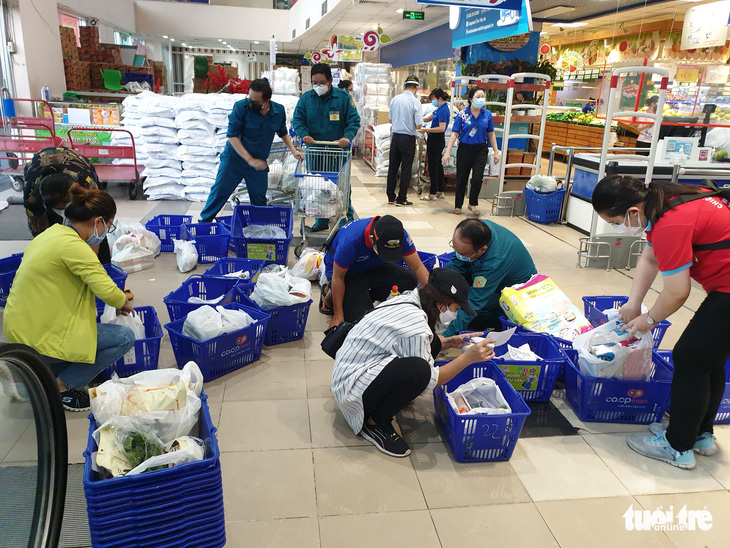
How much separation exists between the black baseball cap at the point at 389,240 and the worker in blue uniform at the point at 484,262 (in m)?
0.42

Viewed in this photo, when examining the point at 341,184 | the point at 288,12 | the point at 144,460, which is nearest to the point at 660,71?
the point at 341,184

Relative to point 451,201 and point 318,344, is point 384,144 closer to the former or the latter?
point 451,201

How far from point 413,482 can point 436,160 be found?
7.21 meters

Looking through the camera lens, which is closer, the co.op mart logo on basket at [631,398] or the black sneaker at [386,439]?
the black sneaker at [386,439]

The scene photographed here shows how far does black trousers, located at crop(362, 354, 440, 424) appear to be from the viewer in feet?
8.28

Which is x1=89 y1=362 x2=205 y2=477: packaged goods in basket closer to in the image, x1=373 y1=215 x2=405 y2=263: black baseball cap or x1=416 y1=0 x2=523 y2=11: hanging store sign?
x1=373 y1=215 x2=405 y2=263: black baseball cap

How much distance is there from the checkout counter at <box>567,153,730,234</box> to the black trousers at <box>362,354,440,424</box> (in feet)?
14.0

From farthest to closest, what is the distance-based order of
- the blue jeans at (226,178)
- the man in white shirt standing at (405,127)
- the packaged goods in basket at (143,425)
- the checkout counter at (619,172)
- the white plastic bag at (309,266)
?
the man in white shirt standing at (405,127) → the checkout counter at (619,172) → the blue jeans at (226,178) → the white plastic bag at (309,266) → the packaged goods in basket at (143,425)

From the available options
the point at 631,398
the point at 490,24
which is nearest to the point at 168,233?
the point at 631,398

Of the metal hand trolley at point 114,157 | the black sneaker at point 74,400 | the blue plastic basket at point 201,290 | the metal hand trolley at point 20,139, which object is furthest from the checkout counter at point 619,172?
the metal hand trolley at point 20,139

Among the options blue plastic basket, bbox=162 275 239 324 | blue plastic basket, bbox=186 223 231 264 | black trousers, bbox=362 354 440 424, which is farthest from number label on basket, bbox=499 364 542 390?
blue plastic basket, bbox=186 223 231 264

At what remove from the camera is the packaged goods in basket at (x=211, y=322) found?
321 cm

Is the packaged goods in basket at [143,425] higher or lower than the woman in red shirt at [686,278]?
lower

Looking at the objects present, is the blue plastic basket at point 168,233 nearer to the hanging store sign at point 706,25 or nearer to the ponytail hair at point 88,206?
the ponytail hair at point 88,206
